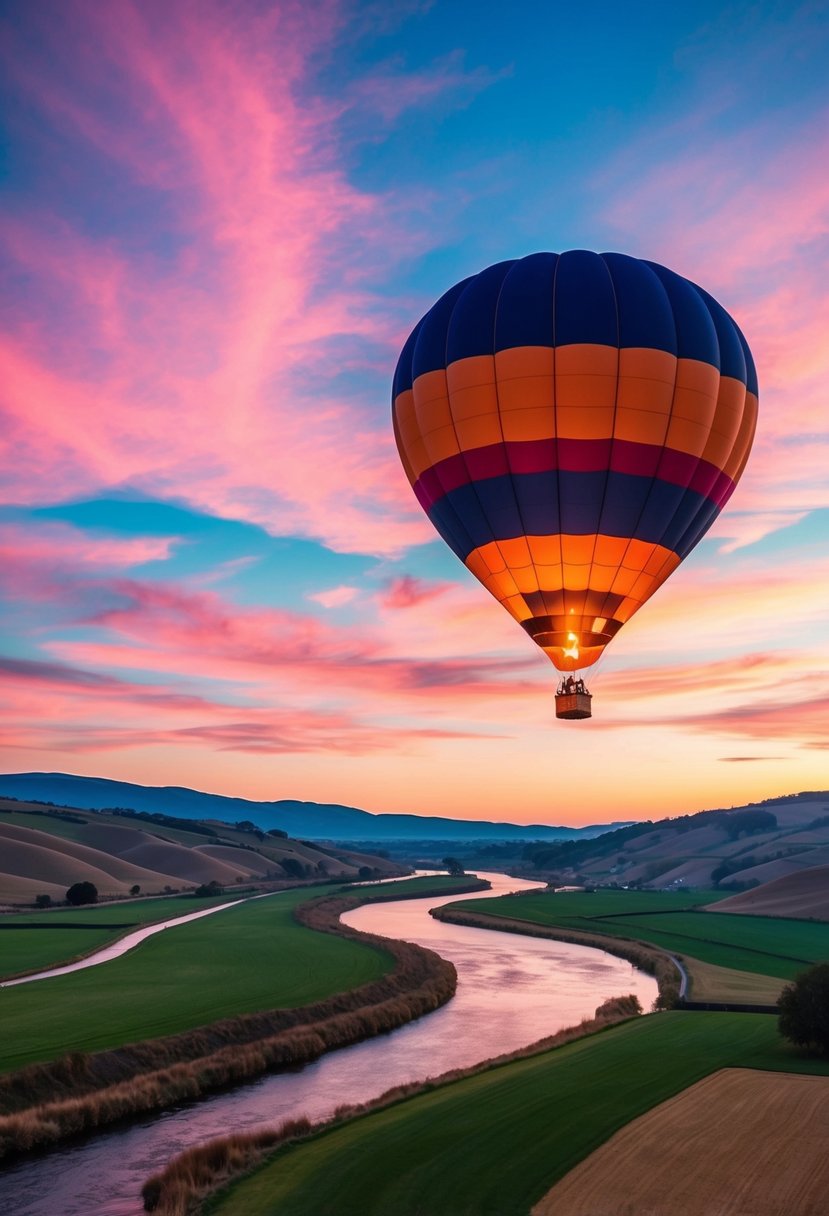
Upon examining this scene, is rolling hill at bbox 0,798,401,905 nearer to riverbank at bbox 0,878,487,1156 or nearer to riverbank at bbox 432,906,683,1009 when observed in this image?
riverbank at bbox 432,906,683,1009

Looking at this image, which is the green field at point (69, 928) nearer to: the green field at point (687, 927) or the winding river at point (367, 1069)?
the winding river at point (367, 1069)

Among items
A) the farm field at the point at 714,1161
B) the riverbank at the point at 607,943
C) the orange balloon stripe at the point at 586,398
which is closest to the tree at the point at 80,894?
the riverbank at the point at 607,943

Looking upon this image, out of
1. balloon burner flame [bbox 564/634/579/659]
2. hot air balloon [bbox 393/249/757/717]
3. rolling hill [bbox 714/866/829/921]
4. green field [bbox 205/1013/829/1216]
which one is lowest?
green field [bbox 205/1013/829/1216]

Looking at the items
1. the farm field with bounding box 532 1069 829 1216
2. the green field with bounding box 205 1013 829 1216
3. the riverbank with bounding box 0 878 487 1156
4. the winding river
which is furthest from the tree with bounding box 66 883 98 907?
the farm field with bounding box 532 1069 829 1216

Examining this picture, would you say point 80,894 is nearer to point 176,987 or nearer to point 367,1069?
point 176,987

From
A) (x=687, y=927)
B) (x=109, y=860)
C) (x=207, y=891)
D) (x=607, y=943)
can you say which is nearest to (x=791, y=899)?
(x=687, y=927)
